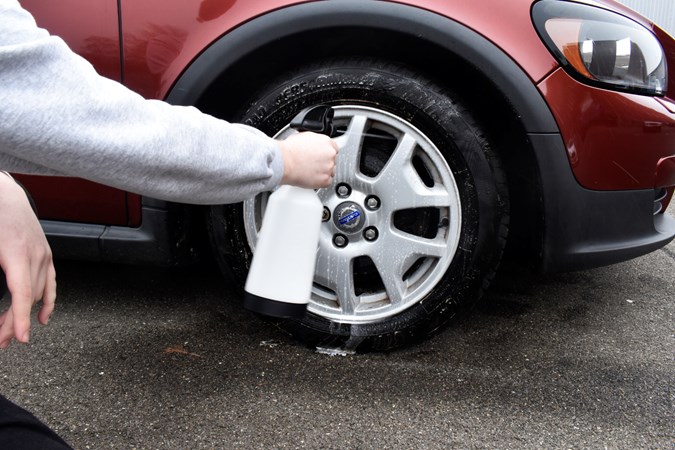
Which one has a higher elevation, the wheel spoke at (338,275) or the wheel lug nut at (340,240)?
the wheel lug nut at (340,240)

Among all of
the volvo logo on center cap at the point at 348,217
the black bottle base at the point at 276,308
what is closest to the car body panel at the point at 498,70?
the volvo logo on center cap at the point at 348,217

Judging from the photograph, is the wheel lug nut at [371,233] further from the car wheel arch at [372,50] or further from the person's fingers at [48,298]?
the person's fingers at [48,298]

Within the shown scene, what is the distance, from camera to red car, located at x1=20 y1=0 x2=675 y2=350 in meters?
1.63

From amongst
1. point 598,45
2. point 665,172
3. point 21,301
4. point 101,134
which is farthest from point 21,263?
point 665,172

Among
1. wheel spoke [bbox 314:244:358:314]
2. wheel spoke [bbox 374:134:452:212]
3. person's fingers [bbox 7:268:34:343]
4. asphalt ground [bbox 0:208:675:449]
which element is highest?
person's fingers [bbox 7:268:34:343]

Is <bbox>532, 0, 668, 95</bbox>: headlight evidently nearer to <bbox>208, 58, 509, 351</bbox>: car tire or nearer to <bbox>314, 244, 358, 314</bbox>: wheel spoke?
<bbox>208, 58, 509, 351</bbox>: car tire

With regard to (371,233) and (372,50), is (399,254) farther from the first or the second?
(372,50)

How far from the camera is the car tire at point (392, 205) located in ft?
5.48

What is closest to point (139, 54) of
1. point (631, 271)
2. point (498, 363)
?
point (498, 363)

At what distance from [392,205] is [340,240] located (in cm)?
18

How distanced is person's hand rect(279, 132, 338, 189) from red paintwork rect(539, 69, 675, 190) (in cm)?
91

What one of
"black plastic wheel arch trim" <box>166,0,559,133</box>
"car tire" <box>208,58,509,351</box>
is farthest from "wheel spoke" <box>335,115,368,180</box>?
"black plastic wheel arch trim" <box>166,0,559,133</box>

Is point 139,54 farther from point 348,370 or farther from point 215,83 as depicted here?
point 348,370

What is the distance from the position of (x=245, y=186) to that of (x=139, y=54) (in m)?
1.07
